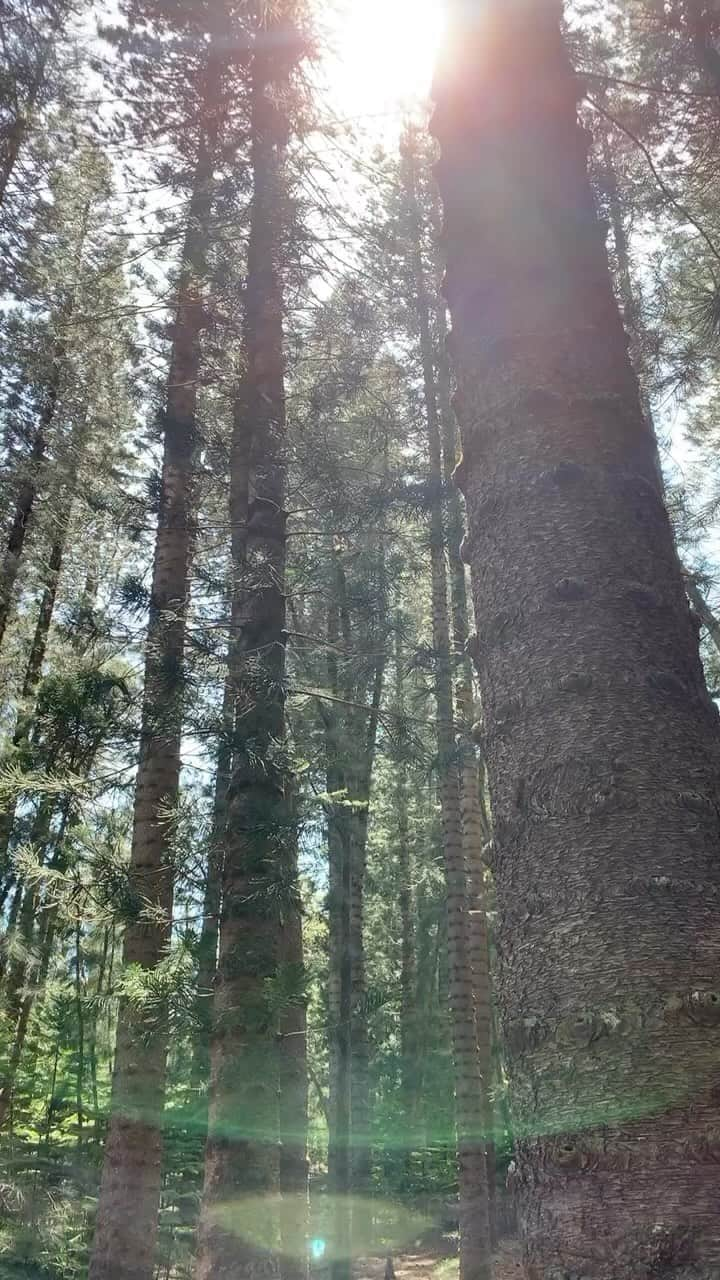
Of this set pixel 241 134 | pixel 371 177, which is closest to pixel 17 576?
pixel 241 134

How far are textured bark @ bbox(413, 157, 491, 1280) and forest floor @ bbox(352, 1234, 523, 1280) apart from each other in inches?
142

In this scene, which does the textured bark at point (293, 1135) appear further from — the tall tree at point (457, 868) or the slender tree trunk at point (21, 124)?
the slender tree trunk at point (21, 124)

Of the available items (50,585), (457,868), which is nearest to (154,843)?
(457,868)

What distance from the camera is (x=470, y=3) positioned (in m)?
1.74

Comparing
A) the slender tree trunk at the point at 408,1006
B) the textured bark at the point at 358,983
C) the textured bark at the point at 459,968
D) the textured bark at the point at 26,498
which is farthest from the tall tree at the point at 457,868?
the slender tree trunk at the point at 408,1006

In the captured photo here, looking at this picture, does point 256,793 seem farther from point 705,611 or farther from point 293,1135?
point 705,611

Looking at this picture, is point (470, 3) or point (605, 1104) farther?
point (470, 3)

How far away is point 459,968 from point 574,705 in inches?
320

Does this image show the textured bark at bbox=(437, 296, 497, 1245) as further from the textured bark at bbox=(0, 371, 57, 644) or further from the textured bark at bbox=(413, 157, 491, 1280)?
the textured bark at bbox=(0, 371, 57, 644)

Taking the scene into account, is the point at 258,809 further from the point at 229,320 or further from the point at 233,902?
the point at 229,320

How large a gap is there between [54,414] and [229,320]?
5.69 meters

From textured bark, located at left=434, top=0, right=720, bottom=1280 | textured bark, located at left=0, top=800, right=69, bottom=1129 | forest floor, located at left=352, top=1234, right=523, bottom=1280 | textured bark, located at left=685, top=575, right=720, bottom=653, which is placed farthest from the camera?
forest floor, located at left=352, top=1234, right=523, bottom=1280

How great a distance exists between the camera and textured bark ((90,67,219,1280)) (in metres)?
5.20

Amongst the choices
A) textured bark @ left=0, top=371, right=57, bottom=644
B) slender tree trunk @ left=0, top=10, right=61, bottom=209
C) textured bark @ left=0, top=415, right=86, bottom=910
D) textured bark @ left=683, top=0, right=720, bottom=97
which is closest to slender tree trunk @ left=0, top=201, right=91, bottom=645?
textured bark @ left=0, top=371, right=57, bottom=644
